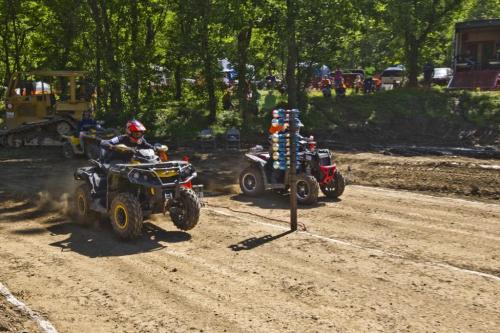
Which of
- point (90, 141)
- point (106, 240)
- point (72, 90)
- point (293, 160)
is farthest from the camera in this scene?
point (72, 90)

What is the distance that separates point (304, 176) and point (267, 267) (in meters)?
4.22

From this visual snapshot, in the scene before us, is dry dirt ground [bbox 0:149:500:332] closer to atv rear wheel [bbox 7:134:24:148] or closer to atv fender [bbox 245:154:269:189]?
atv fender [bbox 245:154:269:189]

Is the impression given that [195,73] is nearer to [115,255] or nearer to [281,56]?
[281,56]

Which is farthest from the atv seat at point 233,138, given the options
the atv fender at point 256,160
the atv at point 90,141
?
the atv fender at point 256,160

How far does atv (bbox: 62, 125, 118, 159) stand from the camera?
60.1 ft

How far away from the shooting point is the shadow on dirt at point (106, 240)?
8688mm

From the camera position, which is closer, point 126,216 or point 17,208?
point 126,216

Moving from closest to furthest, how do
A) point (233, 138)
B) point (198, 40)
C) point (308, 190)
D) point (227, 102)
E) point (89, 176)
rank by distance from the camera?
point (89, 176), point (308, 190), point (233, 138), point (198, 40), point (227, 102)

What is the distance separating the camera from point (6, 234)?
31.6 ft

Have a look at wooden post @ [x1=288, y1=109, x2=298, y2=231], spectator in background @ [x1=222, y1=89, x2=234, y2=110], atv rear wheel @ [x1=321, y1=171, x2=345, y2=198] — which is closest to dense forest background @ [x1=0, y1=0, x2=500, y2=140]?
spectator in background @ [x1=222, y1=89, x2=234, y2=110]

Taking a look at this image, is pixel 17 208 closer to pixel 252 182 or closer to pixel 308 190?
pixel 252 182

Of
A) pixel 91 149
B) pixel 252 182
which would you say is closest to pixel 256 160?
pixel 252 182

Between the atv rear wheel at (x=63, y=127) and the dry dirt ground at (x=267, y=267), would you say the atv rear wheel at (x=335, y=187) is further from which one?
the atv rear wheel at (x=63, y=127)

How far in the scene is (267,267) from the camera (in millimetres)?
7859
